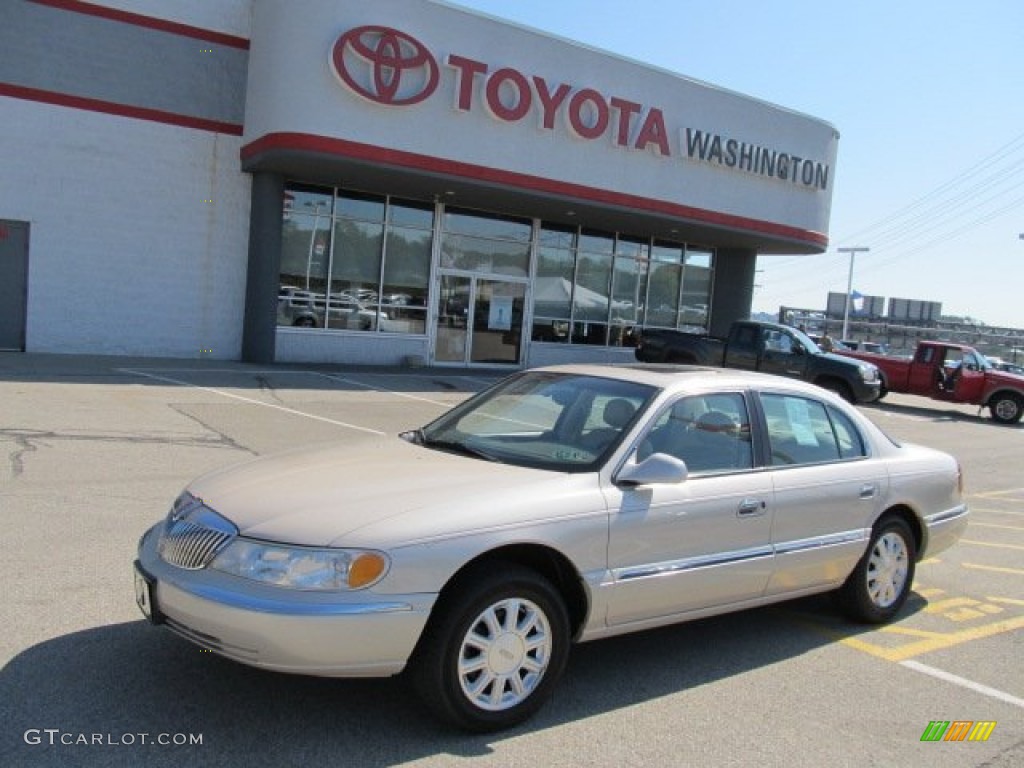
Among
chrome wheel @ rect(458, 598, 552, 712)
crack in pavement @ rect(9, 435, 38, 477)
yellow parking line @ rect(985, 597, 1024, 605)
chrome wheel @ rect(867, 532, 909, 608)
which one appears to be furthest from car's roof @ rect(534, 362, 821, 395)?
crack in pavement @ rect(9, 435, 38, 477)

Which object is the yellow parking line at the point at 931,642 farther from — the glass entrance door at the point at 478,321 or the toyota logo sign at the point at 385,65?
the glass entrance door at the point at 478,321

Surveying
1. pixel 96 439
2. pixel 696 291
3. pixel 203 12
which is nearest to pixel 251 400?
pixel 96 439

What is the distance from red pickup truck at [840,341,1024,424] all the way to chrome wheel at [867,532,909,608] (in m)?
18.1

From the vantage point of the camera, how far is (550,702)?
406 cm

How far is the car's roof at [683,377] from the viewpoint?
4.86 m

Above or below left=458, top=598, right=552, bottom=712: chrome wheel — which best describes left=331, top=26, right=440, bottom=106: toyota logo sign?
above

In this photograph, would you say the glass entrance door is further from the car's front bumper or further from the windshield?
the car's front bumper

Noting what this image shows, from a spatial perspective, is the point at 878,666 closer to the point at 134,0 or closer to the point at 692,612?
the point at 692,612

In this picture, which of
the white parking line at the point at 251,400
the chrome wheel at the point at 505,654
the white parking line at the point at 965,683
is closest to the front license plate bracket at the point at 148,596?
the chrome wheel at the point at 505,654

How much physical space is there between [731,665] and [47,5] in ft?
56.0

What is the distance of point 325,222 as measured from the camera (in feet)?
62.5

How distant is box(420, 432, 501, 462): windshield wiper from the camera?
447cm

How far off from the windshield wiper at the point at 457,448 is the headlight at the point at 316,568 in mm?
1117

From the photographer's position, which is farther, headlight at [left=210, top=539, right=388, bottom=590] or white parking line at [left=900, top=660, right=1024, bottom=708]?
white parking line at [left=900, top=660, right=1024, bottom=708]
